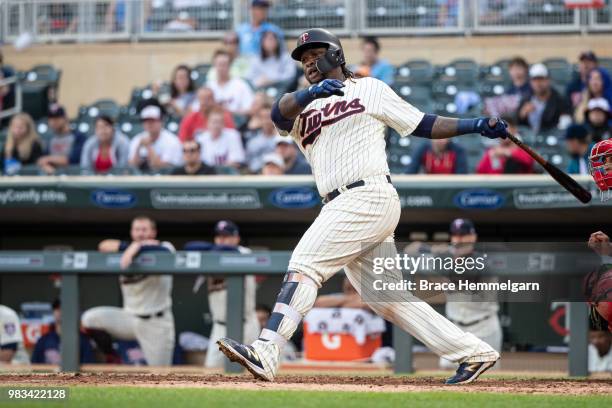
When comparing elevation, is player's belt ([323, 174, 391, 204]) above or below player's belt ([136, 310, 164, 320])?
above

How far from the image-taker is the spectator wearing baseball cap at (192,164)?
30.6 ft

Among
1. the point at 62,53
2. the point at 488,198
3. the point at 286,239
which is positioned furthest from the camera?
the point at 62,53

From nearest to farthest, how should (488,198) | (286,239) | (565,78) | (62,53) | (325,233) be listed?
(325,233) → (488,198) → (286,239) → (565,78) → (62,53)

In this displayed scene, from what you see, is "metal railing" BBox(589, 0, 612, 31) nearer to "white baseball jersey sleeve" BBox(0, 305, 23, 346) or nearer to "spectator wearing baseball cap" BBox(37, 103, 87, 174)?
"spectator wearing baseball cap" BBox(37, 103, 87, 174)

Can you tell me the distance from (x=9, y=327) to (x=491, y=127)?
406cm

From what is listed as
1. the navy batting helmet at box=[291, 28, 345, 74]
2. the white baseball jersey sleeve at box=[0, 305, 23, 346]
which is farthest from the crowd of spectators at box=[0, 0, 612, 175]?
the navy batting helmet at box=[291, 28, 345, 74]

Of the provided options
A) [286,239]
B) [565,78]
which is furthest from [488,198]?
[565,78]

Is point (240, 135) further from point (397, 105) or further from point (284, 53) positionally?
point (397, 105)

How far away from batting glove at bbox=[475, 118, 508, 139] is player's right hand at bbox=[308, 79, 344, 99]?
65 cm

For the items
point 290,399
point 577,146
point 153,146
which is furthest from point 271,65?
point 290,399

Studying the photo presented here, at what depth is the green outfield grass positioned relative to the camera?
170 inches

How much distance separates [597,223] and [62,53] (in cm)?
731

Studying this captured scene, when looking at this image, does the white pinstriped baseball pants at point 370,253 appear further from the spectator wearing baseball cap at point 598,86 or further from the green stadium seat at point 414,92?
the green stadium seat at point 414,92

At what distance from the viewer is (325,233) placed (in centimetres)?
511
